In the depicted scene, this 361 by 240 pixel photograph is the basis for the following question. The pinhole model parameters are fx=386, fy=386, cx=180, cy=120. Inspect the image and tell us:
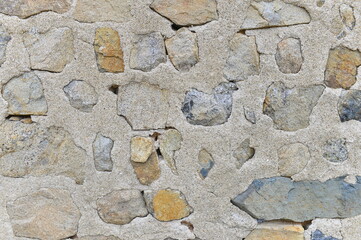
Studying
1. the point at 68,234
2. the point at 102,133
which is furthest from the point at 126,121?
the point at 68,234

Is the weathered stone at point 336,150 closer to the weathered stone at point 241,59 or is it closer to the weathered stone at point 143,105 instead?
the weathered stone at point 241,59

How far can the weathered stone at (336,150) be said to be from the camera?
1303 millimetres

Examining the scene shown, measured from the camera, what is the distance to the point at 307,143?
4.29 ft

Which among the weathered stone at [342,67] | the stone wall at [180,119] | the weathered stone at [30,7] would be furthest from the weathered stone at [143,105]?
the weathered stone at [342,67]

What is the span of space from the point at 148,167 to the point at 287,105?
20.3 inches

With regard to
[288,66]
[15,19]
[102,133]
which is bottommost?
[102,133]

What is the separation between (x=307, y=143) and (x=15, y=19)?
1.05 m

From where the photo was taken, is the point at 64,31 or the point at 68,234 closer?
the point at 64,31

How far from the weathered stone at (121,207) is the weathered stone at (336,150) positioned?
658 mm

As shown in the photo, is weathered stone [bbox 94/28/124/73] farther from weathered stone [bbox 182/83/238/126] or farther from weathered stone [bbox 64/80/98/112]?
weathered stone [bbox 182/83/238/126]

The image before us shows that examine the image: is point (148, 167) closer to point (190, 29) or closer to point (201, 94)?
point (201, 94)

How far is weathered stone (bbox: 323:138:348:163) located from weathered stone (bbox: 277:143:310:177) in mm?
66

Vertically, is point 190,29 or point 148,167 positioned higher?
point 190,29

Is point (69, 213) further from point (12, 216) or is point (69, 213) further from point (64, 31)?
point (64, 31)
